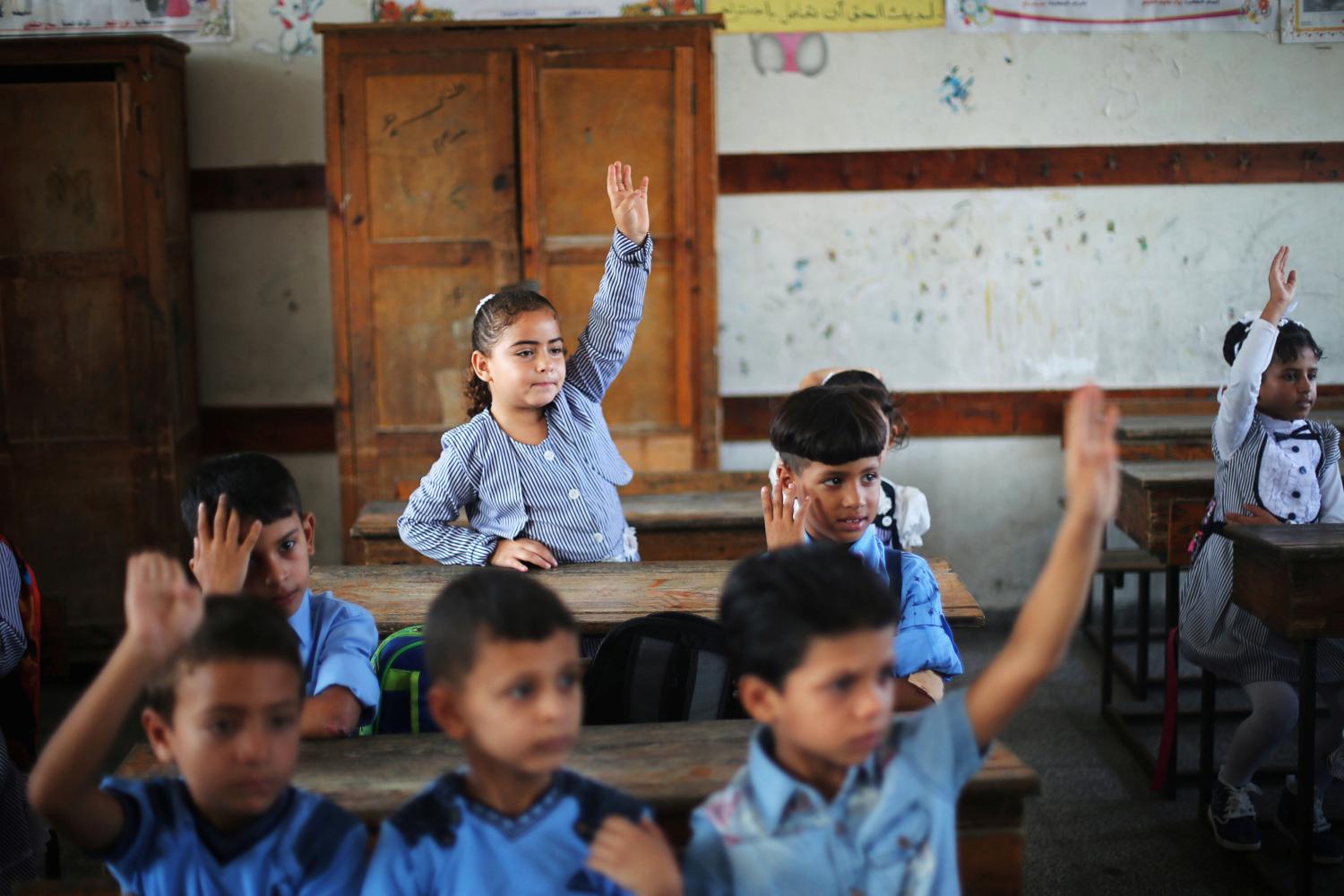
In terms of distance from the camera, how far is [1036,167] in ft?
15.5

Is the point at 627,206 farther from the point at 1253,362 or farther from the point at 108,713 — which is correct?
the point at 108,713

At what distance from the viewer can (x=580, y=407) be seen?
2.83 meters

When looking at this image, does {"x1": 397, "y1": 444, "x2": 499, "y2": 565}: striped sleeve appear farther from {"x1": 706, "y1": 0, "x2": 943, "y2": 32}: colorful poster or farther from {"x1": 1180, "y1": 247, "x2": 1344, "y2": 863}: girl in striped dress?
{"x1": 706, "y1": 0, "x2": 943, "y2": 32}: colorful poster

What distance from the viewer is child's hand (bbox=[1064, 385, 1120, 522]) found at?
1224 millimetres

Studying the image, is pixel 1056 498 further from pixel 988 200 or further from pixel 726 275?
pixel 726 275

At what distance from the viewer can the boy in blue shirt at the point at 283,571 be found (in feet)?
5.54

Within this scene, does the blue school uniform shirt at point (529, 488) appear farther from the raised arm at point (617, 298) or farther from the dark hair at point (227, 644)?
the dark hair at point (227, 644)

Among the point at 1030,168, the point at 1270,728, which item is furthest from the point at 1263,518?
the point at 1030,168

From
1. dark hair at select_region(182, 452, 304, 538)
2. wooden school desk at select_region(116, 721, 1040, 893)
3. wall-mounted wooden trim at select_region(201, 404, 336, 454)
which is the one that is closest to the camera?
wooden school desk at select_region(116, 721, 1040, 893)

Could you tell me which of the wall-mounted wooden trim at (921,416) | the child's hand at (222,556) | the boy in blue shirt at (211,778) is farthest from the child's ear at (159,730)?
the wall-mounted wooden trim at (921,416)

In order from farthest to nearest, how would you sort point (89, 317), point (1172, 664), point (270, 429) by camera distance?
point (270, 429), point (89, 317), point (1172, 664)

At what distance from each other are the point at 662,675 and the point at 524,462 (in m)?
0.79

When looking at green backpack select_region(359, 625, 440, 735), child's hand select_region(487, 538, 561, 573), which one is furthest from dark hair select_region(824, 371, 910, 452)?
green backpack select_region(359, 625, 440, 735)

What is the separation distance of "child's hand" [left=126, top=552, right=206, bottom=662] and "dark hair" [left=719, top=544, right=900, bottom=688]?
1.76ft
